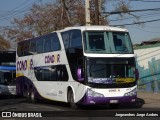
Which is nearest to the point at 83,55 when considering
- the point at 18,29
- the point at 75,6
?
the point at 75,6

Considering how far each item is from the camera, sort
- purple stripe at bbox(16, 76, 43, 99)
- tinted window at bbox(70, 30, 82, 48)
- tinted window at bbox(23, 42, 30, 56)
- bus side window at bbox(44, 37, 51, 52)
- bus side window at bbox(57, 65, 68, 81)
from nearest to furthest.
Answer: tinted window at bbox(70, 30, 82, 48)
bus side window at bbox(57, 65, 68, 81)
bus side window at bbox(44, 37, 51, 52)
purple stripe at bbox(16, 76, 43, 99)
tinted window at bbox(23, 42, 30, 56)

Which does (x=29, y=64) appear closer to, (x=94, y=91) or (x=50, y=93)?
(x=50, y=93)

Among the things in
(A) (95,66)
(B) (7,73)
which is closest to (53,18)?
(B) (7,73)

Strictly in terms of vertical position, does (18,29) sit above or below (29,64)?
above

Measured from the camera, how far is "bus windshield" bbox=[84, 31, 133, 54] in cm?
2078

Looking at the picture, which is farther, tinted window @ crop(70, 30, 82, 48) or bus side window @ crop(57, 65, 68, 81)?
bus side window @ crop(57, 65, 68, 81)

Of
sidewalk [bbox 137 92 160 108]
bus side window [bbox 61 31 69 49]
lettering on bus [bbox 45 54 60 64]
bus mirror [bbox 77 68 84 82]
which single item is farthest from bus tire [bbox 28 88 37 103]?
bus mirror [bbox 77 68 84 82]

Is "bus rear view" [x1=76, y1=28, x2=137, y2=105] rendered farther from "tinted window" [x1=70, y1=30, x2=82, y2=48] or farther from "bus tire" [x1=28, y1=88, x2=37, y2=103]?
"bus tire" [x1=28, y1=88, x2=37, y2=103]

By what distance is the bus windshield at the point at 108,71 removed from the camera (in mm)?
20484

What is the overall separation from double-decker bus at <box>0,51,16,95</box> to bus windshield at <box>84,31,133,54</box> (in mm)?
14174

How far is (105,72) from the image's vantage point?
20.6 m

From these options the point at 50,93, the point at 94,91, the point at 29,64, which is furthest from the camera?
the point at 29,64

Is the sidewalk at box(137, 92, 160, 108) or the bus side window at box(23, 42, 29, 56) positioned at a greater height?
the bus side window at box(23, 42, 29, 56)

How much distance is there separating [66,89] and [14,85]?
11.8 m
